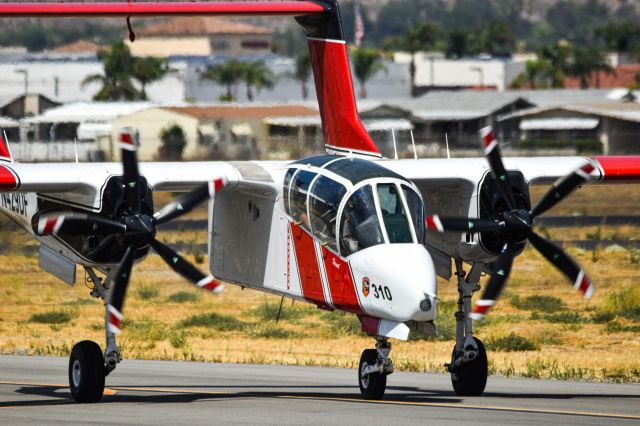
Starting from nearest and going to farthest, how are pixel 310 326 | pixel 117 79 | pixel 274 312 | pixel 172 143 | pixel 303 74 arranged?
pixel 310 326
pixel 274 312
pixel 172 143
pixel 117 79
pixel 303 74

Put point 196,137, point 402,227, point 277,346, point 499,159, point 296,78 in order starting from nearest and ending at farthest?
1. point 402,227
2. point 499,159
3. point 277,346
4. point 196,137
5. point 296,78

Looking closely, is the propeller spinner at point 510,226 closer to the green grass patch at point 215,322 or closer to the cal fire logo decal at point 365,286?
the cal fire logo decal at point 365,286

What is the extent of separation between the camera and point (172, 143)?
8675 cm

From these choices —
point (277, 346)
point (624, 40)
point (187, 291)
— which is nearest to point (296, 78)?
point (624, 40)

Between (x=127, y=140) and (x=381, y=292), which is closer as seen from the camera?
(x=381, y=292)

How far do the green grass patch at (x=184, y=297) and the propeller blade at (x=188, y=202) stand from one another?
20.2m

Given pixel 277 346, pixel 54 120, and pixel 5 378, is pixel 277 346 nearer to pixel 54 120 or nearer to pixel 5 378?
pixel 5 378

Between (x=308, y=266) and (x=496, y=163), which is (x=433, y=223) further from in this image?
(x=308, y=266)

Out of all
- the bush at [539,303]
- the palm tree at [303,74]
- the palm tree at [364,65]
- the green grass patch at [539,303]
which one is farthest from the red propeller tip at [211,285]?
the palm tree at [303,74]

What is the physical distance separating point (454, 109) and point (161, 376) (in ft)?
298

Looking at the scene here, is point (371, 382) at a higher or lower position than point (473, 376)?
higher

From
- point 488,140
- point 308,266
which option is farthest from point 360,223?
point 488,140

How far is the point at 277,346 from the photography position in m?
32.4

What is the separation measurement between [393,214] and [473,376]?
12.2ft
